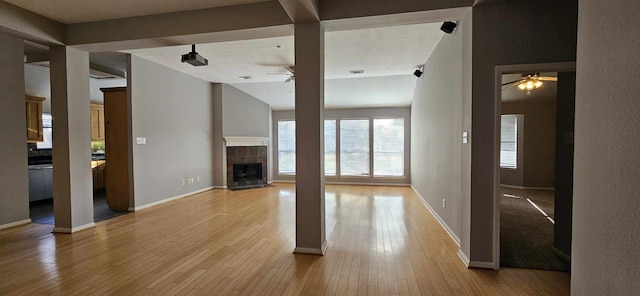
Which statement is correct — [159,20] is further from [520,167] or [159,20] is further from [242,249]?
[520,167]

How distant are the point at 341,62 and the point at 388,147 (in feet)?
11.7

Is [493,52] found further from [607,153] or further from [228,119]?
[228,119]

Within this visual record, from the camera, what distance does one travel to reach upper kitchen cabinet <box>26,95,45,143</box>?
5.50 m

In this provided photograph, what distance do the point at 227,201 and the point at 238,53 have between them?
2860 mm

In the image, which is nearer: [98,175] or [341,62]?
[341,62]

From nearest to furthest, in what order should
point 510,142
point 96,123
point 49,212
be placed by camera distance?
point 49,212 < point 96,123 < point 510,142

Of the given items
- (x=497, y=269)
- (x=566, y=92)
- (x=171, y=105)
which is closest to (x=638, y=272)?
(x=497, y=269)

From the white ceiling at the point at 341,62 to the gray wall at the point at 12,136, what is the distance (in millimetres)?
1551

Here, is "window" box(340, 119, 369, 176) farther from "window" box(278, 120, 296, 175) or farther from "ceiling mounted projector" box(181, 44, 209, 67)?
"ceiling mounted projector" box(181, 44, 209, 67)

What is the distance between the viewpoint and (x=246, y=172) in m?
7.65

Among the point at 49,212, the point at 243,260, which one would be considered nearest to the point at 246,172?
the point at 49,212

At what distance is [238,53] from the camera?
461cm

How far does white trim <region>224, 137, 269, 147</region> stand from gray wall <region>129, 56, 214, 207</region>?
1.42 ft

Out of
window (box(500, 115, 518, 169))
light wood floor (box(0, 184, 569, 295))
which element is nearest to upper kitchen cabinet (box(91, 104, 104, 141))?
light wood floor (box(0, 184, 569, 295))
